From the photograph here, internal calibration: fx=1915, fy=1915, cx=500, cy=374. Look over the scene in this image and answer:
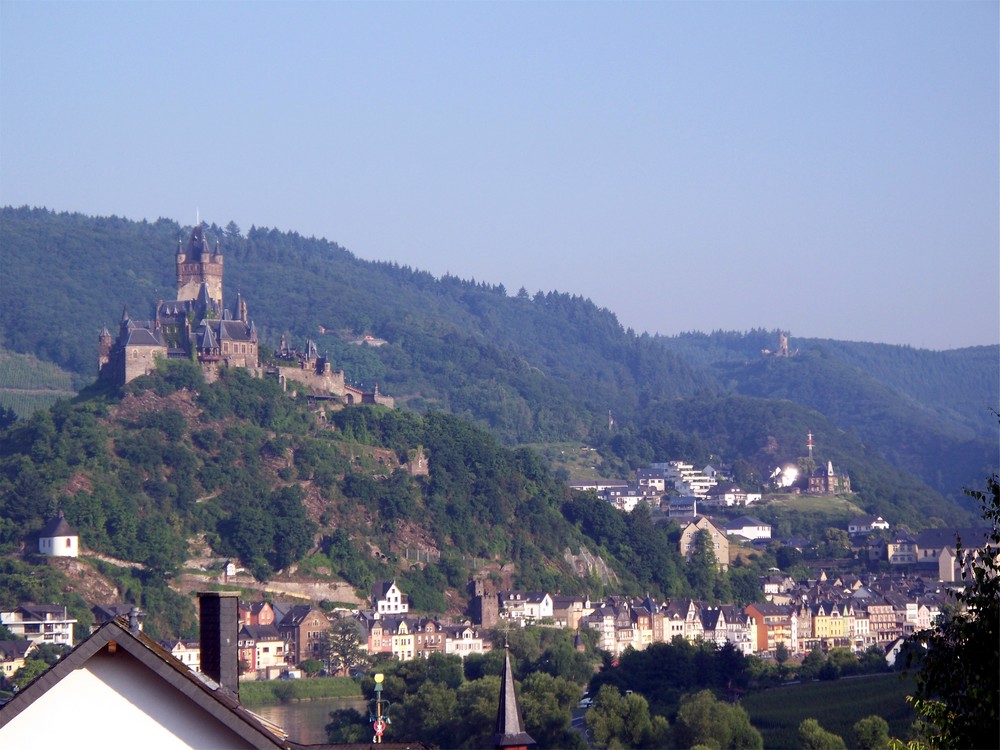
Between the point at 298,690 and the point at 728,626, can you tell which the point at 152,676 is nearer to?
the point at 298,690

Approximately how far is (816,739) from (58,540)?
5250 centimetres

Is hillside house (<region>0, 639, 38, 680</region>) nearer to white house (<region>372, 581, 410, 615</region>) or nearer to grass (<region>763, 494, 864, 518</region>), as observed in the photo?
white house (<region>372, 581, 410, 615</region>)

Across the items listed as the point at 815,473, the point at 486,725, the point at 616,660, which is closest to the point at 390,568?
the point at 616,660

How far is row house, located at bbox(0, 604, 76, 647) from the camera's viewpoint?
89.6 meters

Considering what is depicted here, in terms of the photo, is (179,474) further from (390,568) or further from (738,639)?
Answer: (738,639)

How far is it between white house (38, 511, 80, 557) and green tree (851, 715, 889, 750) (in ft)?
170

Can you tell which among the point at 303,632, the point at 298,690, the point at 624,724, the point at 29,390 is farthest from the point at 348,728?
the point at 29,390

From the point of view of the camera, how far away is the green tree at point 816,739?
57969 mm

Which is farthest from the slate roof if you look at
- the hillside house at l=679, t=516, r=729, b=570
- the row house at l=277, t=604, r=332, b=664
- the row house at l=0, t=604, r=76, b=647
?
the hillside house at l=679, t=516, r=729, b=570

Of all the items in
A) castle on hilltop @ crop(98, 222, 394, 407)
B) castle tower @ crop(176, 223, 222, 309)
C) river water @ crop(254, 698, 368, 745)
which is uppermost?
castle tower @ crop(176, 223, 222, 309)

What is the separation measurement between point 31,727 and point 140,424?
10277 cm

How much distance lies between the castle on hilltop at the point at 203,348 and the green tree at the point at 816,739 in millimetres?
60569

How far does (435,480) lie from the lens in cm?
12600

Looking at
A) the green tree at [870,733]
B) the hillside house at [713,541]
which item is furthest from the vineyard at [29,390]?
the green tree at [870,733]
